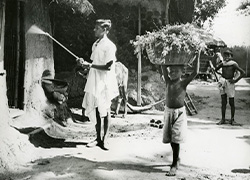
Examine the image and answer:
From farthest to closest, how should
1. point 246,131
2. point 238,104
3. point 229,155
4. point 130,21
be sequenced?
point 238,104 → point 130,21 → point 246,131 → point 229,155

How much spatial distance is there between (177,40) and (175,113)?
96 centimetres

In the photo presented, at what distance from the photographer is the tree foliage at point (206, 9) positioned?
965 inches

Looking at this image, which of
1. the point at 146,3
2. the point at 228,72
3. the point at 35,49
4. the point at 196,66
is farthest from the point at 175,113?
the point at 146,3

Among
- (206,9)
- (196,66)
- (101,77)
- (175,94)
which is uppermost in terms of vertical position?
(206,9)

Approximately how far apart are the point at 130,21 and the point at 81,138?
4.97 metres

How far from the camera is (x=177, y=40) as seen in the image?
4.07 metres

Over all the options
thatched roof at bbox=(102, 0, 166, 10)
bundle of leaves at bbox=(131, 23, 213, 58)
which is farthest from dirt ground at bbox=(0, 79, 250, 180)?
thatched roof at bbox=(102, 0, 166, 10)

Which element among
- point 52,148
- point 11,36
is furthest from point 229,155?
point 11,36

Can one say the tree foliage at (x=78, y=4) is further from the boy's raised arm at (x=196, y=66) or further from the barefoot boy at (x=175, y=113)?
the boy's raised arm at (x=196, y=66)

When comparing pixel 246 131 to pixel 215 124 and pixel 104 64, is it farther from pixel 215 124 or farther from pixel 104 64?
pixel 104 64

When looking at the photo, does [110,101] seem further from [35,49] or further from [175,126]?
[35,49]

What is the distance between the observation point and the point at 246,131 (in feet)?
21.9

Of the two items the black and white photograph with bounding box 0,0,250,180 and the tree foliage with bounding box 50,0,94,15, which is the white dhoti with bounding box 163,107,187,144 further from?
the tree foliage with bounding box 50,0,94,15

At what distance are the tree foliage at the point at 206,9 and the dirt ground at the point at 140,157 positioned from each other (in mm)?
19379
